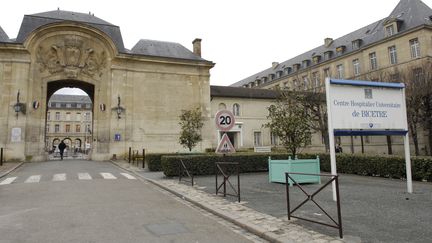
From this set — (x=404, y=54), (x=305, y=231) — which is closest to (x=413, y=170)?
(x=305, y=231)

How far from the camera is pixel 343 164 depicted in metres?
13.2

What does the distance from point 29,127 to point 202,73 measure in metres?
14.2

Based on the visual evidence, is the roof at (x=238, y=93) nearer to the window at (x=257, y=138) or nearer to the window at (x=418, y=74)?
the window at (x=257, y=138)

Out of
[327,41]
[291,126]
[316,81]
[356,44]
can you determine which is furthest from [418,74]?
[327,41]

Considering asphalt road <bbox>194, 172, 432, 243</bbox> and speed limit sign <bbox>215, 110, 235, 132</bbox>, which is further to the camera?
speed limit sign <bbox>215, 110, 235, 132</bbox>

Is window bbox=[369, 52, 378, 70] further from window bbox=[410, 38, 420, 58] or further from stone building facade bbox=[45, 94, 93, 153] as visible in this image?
stone building facade bbox=[45, 94, 93, 153]

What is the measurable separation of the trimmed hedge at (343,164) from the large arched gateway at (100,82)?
42.3ft

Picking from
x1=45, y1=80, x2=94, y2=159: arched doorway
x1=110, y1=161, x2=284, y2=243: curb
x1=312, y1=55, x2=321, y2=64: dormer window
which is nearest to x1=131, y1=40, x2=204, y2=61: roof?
x1=110, y1=161, x2=284, y2=243: curb

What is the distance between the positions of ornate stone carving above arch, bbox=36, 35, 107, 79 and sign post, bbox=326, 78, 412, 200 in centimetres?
2126

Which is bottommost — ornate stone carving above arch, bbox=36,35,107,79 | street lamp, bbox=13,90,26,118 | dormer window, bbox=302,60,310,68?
street lamp, bbox=13,90,26,118

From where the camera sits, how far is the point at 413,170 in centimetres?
1028

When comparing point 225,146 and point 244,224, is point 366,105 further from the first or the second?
point 244,224

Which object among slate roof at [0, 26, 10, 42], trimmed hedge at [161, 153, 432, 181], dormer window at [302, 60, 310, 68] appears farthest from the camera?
dormer window at [302, 60, 310, 68]

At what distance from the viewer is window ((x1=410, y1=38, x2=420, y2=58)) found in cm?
3222
